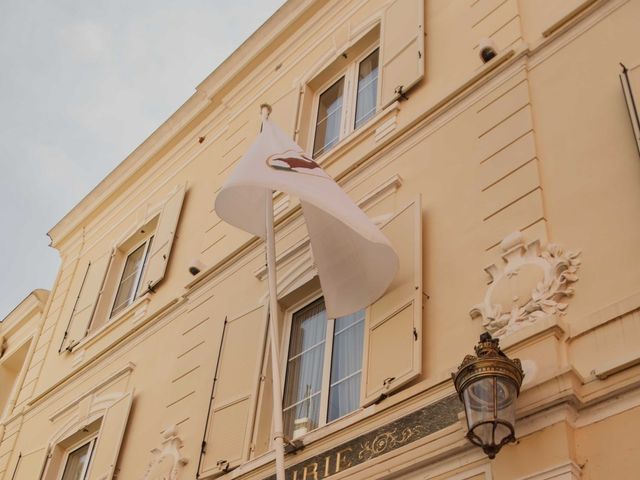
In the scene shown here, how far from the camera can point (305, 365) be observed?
7.66 m

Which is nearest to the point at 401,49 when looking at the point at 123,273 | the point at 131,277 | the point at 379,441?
the point at 379,441

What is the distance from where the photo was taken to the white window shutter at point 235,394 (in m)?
7.36

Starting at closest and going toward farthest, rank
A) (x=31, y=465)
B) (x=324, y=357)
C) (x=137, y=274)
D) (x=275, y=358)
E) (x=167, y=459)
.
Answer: (x=275, y=358) → (x=324, y=357) → (x=167, y=459) → (x=31, y=465) → (x=137, y=274)

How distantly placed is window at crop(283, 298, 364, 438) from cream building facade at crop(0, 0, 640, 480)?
0.02 meters

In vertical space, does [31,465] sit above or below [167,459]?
above

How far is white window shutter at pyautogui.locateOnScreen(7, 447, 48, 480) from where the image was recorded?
33.9 feet

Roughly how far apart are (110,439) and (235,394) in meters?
2.18

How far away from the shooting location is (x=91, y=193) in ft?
45.2

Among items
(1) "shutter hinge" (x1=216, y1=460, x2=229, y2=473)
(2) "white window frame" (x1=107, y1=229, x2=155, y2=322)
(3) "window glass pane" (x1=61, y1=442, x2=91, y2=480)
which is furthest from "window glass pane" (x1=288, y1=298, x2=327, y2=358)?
(2) "white window frame" (x1=107, y1=229, x2=155, y2=322)

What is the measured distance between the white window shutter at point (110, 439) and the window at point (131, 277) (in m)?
2.09

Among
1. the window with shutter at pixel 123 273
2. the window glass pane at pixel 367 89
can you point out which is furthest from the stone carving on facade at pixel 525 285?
the window with shutter at pixel 123 273

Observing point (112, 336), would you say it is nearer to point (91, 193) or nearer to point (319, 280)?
point (91, 193)

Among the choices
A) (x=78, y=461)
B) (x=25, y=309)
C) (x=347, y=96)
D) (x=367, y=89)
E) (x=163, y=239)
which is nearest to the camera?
(x=367, y=89)

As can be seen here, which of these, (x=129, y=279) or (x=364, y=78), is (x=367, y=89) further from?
(x=129, y=279)
